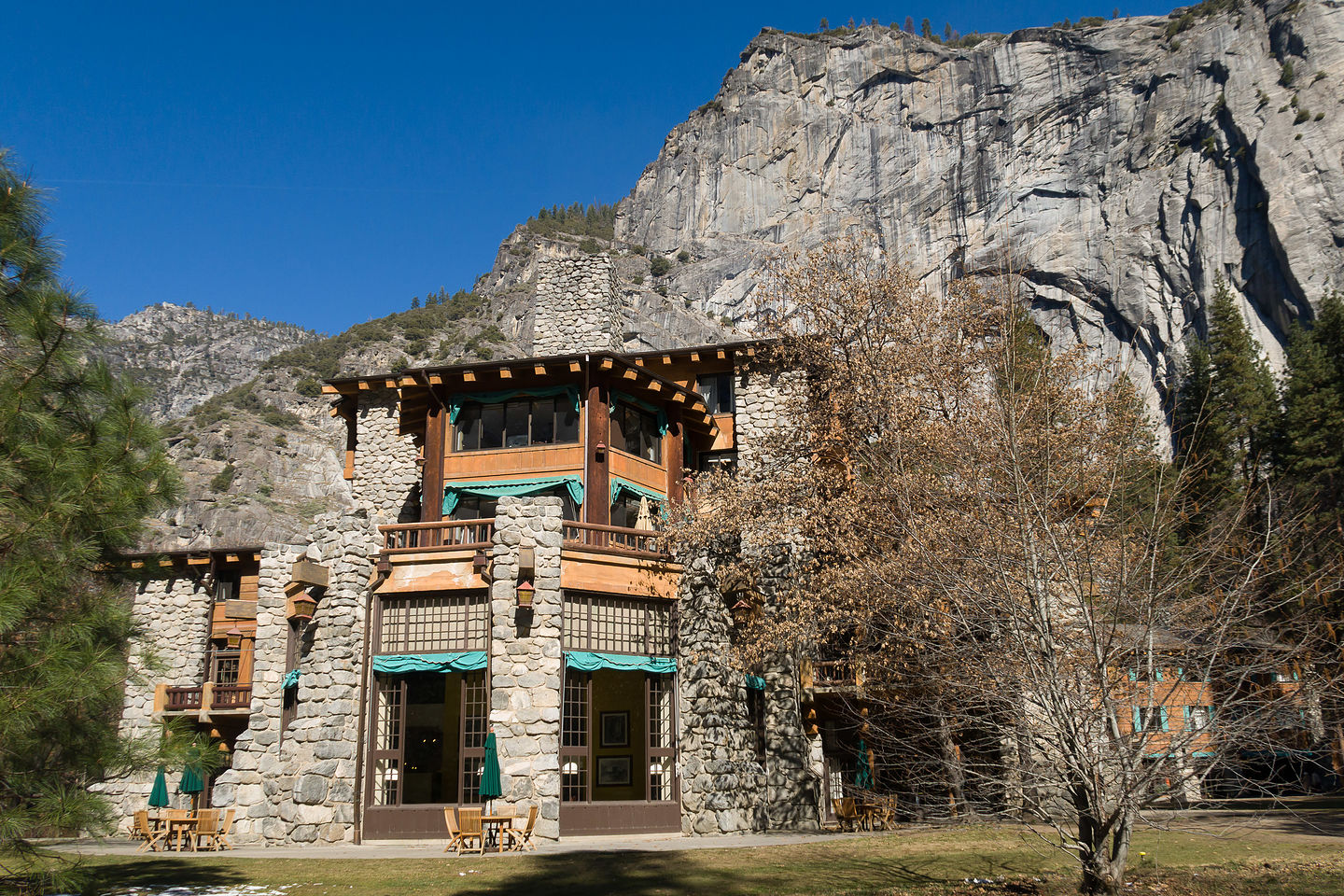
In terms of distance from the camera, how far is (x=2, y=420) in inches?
350

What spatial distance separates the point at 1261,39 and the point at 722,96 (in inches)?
3145

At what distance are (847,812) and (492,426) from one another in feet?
40.4

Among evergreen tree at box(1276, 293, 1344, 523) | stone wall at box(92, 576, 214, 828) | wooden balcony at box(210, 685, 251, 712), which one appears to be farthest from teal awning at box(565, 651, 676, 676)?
evergreen tree at box(1276, 293, 1344, 523)

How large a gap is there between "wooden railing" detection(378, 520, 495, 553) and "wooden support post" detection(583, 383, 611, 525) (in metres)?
2.83

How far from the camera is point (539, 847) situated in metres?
16.4

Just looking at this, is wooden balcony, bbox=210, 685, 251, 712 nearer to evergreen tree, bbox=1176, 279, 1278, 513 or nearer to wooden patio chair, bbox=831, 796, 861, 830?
wooden patio chair, bbox=831, 796, 861, 830

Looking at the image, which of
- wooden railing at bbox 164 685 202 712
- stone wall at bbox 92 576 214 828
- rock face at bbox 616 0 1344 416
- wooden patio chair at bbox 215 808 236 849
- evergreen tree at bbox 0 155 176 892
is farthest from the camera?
rock face at bbox 616 0 1344 416

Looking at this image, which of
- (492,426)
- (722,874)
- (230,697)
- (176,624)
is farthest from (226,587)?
(722,874)

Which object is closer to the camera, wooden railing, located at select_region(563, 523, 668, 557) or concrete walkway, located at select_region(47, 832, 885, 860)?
concrete walkway, located at select_region(47, 832, 885, 860)

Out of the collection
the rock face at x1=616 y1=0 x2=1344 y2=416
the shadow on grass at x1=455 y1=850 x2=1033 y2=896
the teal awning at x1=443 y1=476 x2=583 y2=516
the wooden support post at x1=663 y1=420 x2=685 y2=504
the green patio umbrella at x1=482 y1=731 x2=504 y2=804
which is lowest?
the shadow on grass at x1=455 y1=850 x2=1033 y2=896

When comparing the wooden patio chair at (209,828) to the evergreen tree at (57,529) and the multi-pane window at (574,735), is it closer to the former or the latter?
the multi-pane window at (574,735)

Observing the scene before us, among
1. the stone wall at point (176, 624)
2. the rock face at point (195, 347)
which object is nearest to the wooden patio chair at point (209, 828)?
the stone wall at point (176, 624)

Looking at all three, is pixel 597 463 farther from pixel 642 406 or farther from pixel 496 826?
pixel 496 826

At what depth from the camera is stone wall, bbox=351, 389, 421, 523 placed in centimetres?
2842
